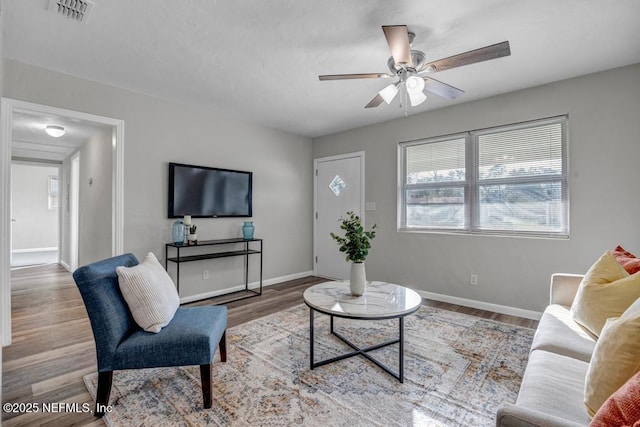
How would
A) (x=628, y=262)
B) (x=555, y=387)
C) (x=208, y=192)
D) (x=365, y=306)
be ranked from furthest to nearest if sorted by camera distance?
(x=208, y=192)
(x=365, y=306)
(x=628, y=262)
(x=555, y=387)

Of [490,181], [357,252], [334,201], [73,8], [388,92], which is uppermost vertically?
[73,8]

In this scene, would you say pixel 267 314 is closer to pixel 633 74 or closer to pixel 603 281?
pixel 603 281

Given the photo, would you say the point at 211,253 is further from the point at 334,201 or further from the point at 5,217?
the point at 334,201

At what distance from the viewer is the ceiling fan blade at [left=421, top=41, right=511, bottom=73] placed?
1.74 m

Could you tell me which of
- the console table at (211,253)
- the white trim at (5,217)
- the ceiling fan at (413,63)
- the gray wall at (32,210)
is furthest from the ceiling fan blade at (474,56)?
the gray wall at (32,210)

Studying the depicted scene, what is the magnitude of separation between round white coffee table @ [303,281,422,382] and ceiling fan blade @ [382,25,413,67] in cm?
165

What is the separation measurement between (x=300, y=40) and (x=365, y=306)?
6.58ft

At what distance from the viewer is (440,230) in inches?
150

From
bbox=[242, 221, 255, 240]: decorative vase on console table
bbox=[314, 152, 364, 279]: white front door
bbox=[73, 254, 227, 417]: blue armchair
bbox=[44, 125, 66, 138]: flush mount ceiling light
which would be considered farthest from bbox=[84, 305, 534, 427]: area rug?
bbox=[44, 125, 66, 138]: flush mount ceiling light

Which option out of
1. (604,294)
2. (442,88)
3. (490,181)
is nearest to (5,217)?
(442,88)

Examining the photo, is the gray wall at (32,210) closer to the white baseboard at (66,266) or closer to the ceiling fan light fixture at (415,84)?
the white baseboard at (66,266)

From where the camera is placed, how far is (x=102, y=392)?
1.64 metres

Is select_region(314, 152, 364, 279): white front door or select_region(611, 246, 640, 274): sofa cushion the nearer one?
select_region(611, 246, 640, 274): sofa cushion

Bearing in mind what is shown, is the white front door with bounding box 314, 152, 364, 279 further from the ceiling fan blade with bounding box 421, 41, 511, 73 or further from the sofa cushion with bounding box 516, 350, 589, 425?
the sofa cushion with bounding box 516, 350, 589, 425
